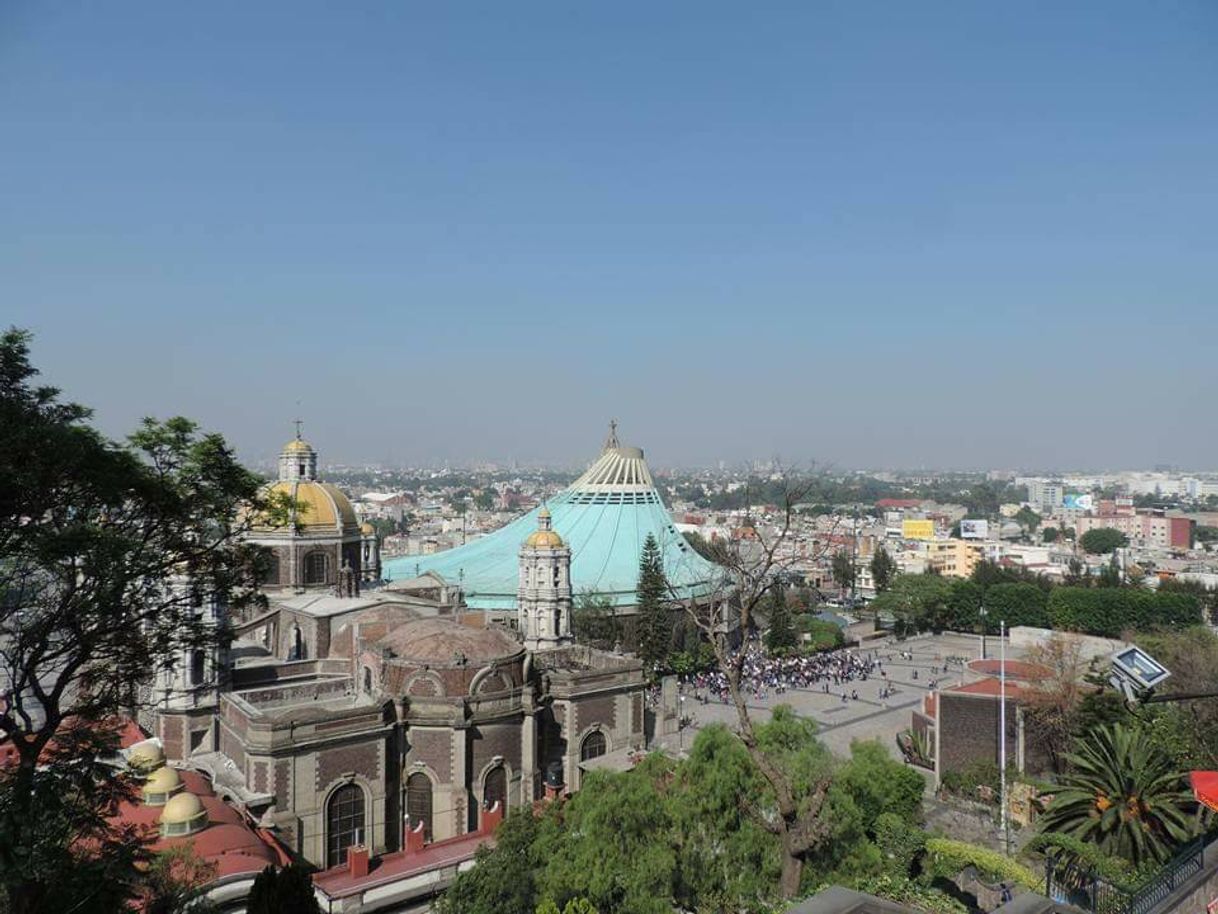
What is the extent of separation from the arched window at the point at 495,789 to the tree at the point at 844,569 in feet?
188

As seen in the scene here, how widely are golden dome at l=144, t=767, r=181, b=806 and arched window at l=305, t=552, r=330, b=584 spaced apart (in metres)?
13.8

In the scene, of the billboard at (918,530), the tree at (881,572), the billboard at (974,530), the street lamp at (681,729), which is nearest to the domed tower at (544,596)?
the street lamp at (681,729)

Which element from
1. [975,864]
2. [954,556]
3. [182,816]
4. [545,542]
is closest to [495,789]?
[182,816]

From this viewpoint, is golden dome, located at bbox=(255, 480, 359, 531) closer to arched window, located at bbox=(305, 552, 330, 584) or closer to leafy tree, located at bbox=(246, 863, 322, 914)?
arched window, located at bbox=(305, 552, 330, 584)

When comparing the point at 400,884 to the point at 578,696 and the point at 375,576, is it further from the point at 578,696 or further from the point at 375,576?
the point at 375,576

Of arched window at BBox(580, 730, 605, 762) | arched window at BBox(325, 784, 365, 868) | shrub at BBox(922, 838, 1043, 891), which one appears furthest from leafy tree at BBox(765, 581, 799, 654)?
shrub at BBox(922, 838, 1043, 891)

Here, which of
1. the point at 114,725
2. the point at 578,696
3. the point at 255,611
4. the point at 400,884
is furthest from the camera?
the point at 255,611

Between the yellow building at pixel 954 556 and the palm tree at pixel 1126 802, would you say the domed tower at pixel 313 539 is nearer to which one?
the palm tree at pixel 1126 802

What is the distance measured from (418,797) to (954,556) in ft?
258

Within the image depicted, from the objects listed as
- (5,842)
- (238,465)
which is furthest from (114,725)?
(238,465)

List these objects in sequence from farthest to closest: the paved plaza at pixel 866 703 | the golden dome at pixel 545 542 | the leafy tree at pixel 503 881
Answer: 1. the golden dome at pixel 545 542
2. the paved plaza at pixel 866 703
3. the leafy tree at pixel 503 881

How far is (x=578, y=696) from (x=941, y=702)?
12.0m

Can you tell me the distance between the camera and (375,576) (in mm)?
39688

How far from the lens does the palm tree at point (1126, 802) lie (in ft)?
→ 51.1
